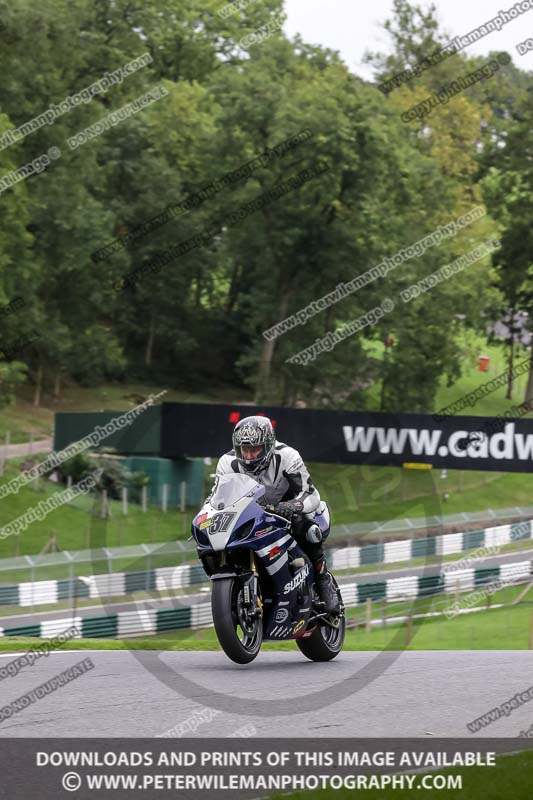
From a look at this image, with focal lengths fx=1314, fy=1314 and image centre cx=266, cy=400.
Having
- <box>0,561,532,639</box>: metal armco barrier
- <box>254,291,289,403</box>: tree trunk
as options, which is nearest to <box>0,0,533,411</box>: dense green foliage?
<box>254,291,289,403</box>: tree trunk

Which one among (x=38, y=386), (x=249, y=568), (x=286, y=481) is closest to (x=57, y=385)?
(x=38, y=386)

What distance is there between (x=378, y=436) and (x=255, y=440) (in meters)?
27.1

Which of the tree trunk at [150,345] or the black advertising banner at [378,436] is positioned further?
the tree trunk at [150,345]

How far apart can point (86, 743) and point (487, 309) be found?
55.5 m

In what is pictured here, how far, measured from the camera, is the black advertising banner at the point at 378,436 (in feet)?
121

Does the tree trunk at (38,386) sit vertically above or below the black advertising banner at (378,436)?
above

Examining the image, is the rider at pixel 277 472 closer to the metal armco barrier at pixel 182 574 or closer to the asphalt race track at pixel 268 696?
the asphalt race track at pixel 268 696

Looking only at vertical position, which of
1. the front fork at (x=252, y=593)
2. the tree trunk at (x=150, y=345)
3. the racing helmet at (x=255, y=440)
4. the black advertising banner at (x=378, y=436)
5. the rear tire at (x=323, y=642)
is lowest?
the rear tire at (x=323, y=642)

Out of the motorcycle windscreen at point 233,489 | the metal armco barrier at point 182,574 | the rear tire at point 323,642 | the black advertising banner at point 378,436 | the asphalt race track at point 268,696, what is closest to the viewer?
the asphalt race track at point 268,696

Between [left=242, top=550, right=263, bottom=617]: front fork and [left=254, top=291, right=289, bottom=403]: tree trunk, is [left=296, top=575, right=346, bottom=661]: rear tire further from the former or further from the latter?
[left=254, top=291, right=289, bottom=403]: tree trunk

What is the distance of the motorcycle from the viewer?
9875mm

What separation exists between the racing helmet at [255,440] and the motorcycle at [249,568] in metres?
0.33

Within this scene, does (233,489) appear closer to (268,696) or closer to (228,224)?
(268,696)

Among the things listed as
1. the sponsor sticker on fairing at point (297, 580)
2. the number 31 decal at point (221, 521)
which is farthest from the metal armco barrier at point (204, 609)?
the number 31 decal at point (221, 521)
